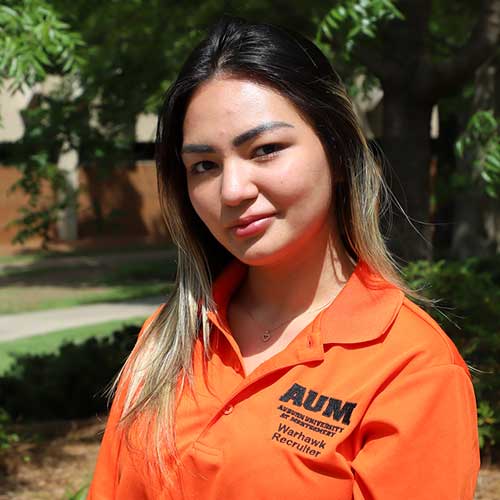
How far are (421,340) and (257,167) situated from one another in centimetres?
48

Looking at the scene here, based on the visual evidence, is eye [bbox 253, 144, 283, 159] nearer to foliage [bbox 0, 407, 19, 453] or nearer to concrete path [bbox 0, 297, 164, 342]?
foliage [bbox 0, 407, 19, 453]

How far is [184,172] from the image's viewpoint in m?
2.07

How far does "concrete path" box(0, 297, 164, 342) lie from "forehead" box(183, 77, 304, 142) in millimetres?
8834

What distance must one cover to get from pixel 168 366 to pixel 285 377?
0.35 metres

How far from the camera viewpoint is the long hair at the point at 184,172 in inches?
70.2

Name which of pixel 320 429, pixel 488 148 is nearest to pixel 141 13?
pixel 488 148

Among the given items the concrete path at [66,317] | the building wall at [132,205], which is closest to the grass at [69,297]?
the concrete path at [66,317]

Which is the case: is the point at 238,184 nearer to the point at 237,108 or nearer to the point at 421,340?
the point at 237,108

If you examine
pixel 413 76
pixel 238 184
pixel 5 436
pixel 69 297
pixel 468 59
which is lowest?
pixel 69 297

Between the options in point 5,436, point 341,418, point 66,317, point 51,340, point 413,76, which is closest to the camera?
point 341,418

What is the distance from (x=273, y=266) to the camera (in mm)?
1914

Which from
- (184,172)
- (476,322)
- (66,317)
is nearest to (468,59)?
(476,322)

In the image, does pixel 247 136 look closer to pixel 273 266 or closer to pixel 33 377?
pixel 273 266

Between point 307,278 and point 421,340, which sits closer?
point 421,340
